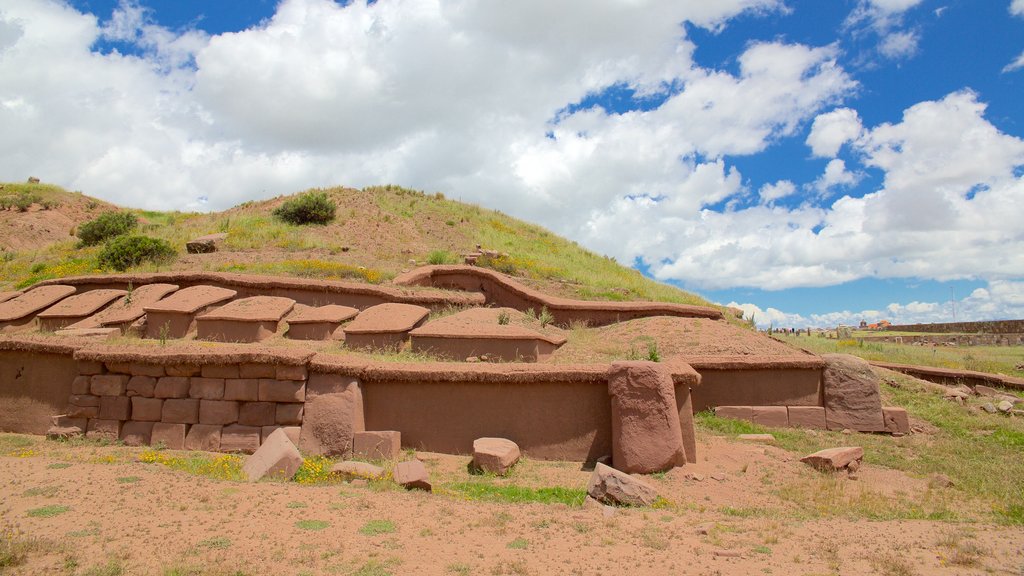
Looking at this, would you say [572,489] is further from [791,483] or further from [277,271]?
[277,271]

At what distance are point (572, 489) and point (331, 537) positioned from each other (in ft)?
9.03

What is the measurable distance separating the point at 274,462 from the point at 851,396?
28.1 ft

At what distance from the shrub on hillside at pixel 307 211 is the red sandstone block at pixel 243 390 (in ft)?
50.4

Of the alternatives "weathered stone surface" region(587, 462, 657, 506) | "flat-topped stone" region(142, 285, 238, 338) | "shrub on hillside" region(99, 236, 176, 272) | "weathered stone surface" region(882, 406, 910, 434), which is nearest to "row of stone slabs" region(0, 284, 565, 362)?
"flat-topped stone" region(142, 285, 238, 338)

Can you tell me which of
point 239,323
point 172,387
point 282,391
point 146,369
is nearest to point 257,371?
point 282,391

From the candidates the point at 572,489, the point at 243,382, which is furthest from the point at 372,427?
the point at 572,489

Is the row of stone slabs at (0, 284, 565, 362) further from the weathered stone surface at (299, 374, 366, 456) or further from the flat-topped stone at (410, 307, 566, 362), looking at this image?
the weathered stone surface at (299, 374, 366, 456)

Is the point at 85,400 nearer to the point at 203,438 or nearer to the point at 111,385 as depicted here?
the point at 111,385

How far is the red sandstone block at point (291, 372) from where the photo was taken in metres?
7.86

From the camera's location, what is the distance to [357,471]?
669cm

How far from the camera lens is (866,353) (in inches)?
651

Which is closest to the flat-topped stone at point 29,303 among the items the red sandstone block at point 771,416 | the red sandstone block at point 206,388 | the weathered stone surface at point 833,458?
the red sandstone block at point 206,388

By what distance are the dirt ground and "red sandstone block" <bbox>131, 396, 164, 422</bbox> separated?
136 centimetres

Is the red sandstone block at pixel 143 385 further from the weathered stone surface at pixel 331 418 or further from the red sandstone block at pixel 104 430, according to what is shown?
the weathered stone surface at pixel 331 418
